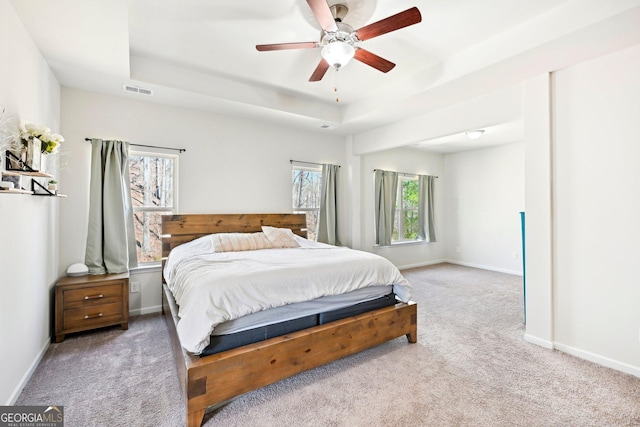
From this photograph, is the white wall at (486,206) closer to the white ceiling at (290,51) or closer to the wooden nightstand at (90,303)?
the white ceiling at (290,51)

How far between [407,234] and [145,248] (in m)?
4.94

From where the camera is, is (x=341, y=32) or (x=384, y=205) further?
(x=384, y=205)

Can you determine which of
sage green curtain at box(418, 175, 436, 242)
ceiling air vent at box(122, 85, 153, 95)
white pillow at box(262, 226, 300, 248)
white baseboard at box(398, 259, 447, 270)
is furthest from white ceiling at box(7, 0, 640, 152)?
white baseboard at box(398, 259, 447, 270)

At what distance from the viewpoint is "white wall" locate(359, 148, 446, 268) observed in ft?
17.9

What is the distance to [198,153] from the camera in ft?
12.5

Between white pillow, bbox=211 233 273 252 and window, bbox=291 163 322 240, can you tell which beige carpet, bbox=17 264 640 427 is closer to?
white pillow, bbox=211 233 273 252

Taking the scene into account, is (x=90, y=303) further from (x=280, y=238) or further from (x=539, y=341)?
(x=539, y=341)

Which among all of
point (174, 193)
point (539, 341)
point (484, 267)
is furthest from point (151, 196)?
point (484, 267)

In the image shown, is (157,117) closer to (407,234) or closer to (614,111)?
(614,111)

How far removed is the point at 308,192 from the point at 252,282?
3.04 m

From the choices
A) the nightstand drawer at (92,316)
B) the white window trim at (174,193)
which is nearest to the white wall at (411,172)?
the white window trim at (174,193)

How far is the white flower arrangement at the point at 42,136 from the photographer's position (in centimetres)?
193

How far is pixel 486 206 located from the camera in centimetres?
600

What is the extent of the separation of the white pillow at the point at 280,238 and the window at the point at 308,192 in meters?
0.98
